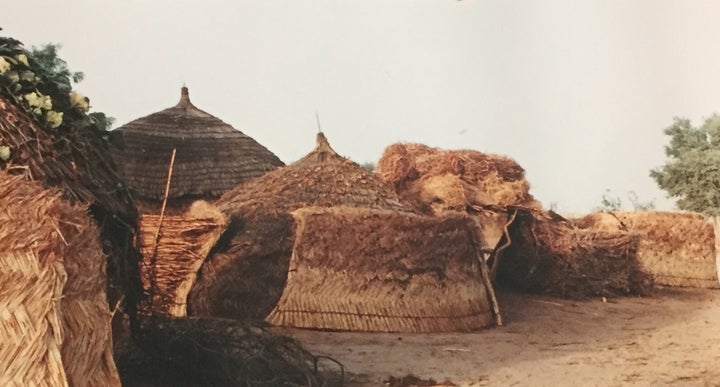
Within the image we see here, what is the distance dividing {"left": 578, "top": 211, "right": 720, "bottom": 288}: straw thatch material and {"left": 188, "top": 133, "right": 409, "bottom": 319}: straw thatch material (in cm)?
782

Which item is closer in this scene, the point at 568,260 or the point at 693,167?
the point at 568,260

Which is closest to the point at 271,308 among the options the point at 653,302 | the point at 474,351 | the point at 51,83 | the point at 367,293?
the point at 367,293

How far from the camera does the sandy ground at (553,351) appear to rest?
270 inches

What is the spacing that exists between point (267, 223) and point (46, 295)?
7.72 m

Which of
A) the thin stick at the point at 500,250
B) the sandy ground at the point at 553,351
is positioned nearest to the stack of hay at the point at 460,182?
the thin stick at the point at 500,250

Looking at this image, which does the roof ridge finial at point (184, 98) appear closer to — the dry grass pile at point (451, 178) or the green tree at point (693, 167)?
the dry grass pile at point (451, 178)

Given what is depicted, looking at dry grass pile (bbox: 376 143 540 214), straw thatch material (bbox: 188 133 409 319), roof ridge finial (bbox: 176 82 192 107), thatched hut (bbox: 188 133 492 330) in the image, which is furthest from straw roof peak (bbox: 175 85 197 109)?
thatched hut (bbox: 188 133 492 330)

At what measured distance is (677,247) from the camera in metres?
18.5

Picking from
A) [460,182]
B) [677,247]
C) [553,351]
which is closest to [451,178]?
[460,182]

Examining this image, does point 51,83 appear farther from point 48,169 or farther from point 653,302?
point 653,302

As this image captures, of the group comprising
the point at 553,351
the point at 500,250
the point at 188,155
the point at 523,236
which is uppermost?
the point at 188,155

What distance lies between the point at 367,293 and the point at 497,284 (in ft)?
20.6

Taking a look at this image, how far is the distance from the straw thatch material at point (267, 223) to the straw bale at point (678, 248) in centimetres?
783

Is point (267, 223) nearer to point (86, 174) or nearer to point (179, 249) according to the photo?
point (179, 249)
